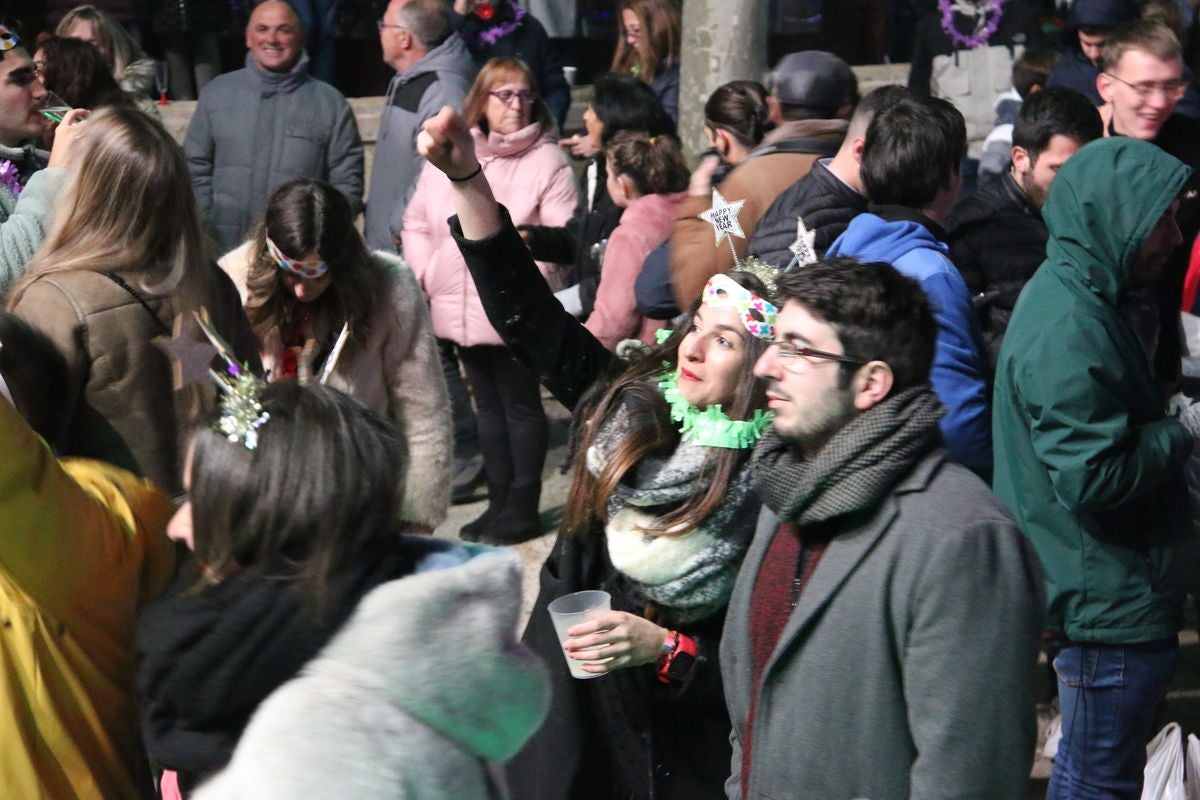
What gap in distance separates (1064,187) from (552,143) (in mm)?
3156

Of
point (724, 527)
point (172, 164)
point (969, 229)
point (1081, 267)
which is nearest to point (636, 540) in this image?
point (724, 527)

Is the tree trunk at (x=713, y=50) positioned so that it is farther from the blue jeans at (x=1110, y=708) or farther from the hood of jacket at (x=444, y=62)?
the blue jeans at (x=1110, y=708)

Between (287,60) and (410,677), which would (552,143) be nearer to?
(287,60)

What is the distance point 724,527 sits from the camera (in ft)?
9.12

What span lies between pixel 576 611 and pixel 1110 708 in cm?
147

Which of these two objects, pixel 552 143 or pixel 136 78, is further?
pixel 136 78

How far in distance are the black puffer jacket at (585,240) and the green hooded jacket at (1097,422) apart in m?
2.42

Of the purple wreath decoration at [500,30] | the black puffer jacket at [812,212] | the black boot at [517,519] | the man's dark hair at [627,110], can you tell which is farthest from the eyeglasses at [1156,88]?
the purple wreath decoration at [500,30]

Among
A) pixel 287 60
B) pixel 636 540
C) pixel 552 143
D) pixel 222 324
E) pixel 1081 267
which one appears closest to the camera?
pixel 636 540

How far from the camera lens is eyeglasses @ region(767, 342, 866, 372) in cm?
236

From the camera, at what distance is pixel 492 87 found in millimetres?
5984

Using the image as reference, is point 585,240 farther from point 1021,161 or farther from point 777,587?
point 777,587

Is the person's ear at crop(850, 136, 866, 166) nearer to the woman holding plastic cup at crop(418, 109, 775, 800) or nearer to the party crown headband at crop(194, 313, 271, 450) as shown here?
the woman holding plastic cup at crop(418, 109, 775, 800)

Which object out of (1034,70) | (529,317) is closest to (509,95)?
(1034,70)
